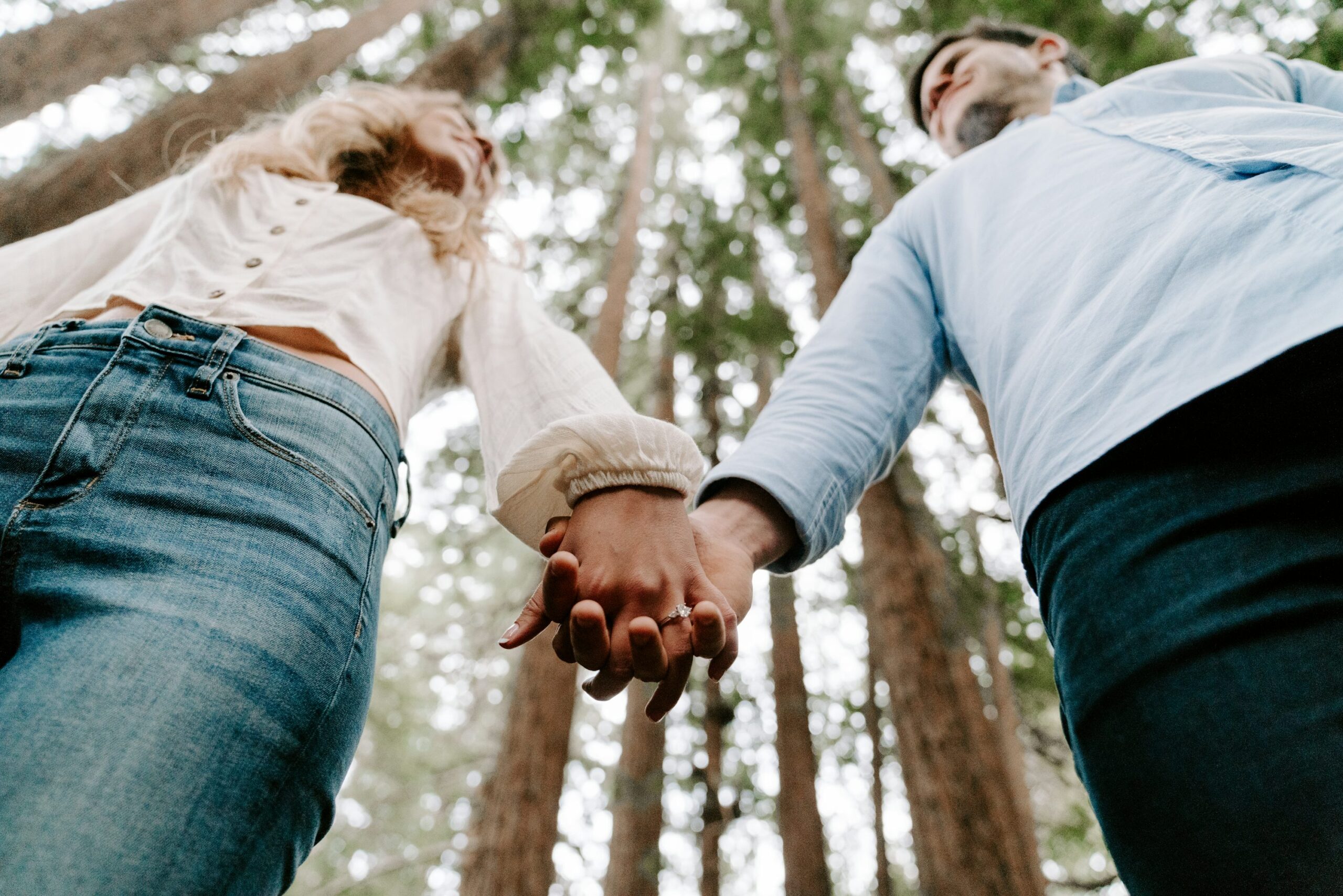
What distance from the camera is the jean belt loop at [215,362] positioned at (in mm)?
1095

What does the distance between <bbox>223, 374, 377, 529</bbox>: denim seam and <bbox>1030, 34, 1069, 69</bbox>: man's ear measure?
7.84 ft

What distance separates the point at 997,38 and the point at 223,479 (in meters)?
2.74

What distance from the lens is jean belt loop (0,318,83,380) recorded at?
1.10 m

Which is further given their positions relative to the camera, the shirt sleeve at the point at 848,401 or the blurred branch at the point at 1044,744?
the blurred branch at the point at 1044,744

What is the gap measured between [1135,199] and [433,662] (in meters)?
9.87

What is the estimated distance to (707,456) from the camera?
7.52 meters

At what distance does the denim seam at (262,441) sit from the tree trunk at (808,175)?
4.44 metres

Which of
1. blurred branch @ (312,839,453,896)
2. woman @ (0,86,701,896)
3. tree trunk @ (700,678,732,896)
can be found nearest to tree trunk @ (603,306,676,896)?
tree trunk @ (700,678,732,896)

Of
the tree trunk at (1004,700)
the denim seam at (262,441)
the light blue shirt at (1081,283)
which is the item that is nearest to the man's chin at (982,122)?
the light blue shirt at (1081,283)

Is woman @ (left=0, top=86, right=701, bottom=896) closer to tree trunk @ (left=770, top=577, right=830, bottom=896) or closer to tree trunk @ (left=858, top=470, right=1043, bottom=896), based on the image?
tree trunk @ (left=858, top=470, right=1043, bottom=896)

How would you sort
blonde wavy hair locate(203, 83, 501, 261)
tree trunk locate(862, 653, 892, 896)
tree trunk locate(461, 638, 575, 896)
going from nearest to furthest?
1. blonde wavy hair locate(203, 83, 501, 261)
2. tree trunk locate(461, 638, 575, 896)
3. tree trunk locate(862, 653, 892, 896)

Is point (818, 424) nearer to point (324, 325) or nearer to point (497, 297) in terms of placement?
point (497, 297)

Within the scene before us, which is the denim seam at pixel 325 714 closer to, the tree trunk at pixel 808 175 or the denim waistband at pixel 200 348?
the denim waistband at pixel 200 348

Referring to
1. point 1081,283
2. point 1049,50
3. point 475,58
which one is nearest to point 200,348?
point 1081,283
